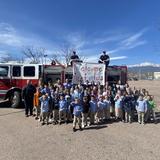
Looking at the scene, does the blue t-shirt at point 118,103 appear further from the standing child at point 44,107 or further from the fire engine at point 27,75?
the fire engine at point 27,75

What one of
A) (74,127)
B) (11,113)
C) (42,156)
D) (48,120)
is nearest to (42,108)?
(48,120)

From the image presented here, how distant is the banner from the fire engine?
36 cm

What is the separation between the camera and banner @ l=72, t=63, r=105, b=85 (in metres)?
16.0

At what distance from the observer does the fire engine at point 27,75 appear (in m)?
16.5

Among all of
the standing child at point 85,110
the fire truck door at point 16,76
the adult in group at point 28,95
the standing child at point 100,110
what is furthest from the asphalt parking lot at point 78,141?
the fire truck door at point 16,76

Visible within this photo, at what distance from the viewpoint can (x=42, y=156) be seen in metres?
8.12

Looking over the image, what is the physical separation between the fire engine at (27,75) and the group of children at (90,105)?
2570mm

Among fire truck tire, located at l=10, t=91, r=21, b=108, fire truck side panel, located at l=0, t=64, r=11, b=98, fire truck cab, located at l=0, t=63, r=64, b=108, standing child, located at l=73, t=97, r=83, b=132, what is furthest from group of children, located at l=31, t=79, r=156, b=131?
fire truck side panel, located at l=0, t=64, r=11, b=98

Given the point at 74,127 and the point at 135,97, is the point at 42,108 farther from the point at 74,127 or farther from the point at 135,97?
the point at 135,97

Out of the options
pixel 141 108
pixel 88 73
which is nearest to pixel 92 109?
pixel 141 108

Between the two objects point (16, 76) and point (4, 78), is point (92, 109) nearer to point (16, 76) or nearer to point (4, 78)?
point (16, 76)

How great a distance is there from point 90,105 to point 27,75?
5.75 meters

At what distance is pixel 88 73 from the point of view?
16.0 m

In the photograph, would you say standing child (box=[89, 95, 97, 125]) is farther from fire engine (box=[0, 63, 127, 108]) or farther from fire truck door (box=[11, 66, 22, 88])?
fire truck door (box=[11, 66, 22, 88])
